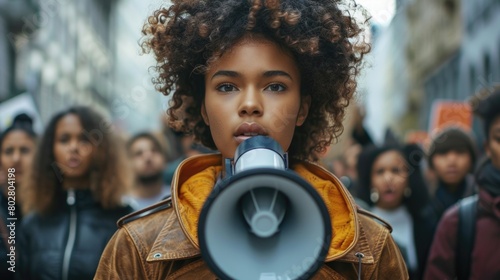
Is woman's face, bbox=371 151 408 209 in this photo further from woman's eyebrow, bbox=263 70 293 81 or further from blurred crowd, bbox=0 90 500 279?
woman's eyebrow, bbox=263 70 293 81

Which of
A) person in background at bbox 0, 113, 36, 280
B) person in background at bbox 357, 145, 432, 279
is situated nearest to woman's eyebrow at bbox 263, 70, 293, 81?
person in background at bbox 0, 113, 36, 280

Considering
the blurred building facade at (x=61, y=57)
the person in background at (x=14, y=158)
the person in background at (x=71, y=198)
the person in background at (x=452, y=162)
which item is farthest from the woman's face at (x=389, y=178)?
the person in background at (x=14, y=158)

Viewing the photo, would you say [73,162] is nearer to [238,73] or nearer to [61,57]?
[238,73]

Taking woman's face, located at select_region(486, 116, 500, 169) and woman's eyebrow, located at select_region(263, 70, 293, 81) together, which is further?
woman's face, located at select_region(486, 116, 500, 169)

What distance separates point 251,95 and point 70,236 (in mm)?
2574

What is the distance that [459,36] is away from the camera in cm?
1848

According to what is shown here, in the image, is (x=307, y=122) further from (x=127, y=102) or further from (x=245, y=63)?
(x=127, y=102)

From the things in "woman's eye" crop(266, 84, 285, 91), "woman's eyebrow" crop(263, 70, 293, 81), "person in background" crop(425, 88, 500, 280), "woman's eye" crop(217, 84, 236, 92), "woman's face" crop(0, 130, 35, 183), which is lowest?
"person in background" crop(425, 88, 500, 280)

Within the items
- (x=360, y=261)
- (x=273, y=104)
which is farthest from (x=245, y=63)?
(x=360, y=261)

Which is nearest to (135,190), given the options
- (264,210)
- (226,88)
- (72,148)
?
(72,148)

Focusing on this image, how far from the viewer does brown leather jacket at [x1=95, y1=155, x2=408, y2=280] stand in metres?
2.44

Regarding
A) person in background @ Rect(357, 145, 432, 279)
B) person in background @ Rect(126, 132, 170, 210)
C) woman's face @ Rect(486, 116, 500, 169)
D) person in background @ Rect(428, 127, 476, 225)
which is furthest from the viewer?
person in background @ Rect(126, 132, 170, 210)

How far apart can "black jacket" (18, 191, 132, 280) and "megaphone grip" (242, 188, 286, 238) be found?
258 cm

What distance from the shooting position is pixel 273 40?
263 cm
